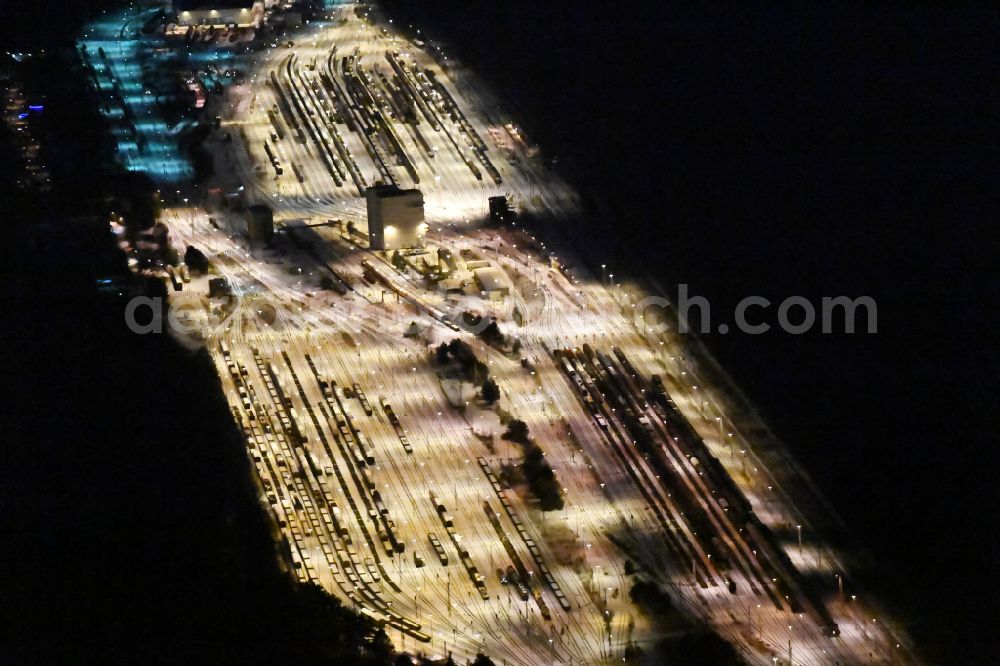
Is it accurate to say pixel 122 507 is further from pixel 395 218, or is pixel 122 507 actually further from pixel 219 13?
pixel 219 13

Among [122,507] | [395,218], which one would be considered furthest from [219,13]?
[122,507]

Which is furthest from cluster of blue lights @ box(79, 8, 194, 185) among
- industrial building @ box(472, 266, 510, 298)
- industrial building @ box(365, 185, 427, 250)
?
industrial building @ box(472, 266, 510, 298)

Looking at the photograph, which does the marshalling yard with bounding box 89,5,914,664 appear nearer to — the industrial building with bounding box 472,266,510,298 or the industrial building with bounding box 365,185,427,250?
the industrial building with bounding box 472,266,510,298

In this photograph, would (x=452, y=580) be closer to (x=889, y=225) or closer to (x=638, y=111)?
(x=889, y=225)

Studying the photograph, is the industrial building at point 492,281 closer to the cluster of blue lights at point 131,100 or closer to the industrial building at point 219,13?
the cluster of blue lights at point 131,100

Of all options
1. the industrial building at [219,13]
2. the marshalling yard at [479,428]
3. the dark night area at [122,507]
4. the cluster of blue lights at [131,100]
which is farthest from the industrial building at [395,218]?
the industrial building at [219,13]

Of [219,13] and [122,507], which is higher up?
[122,507]
